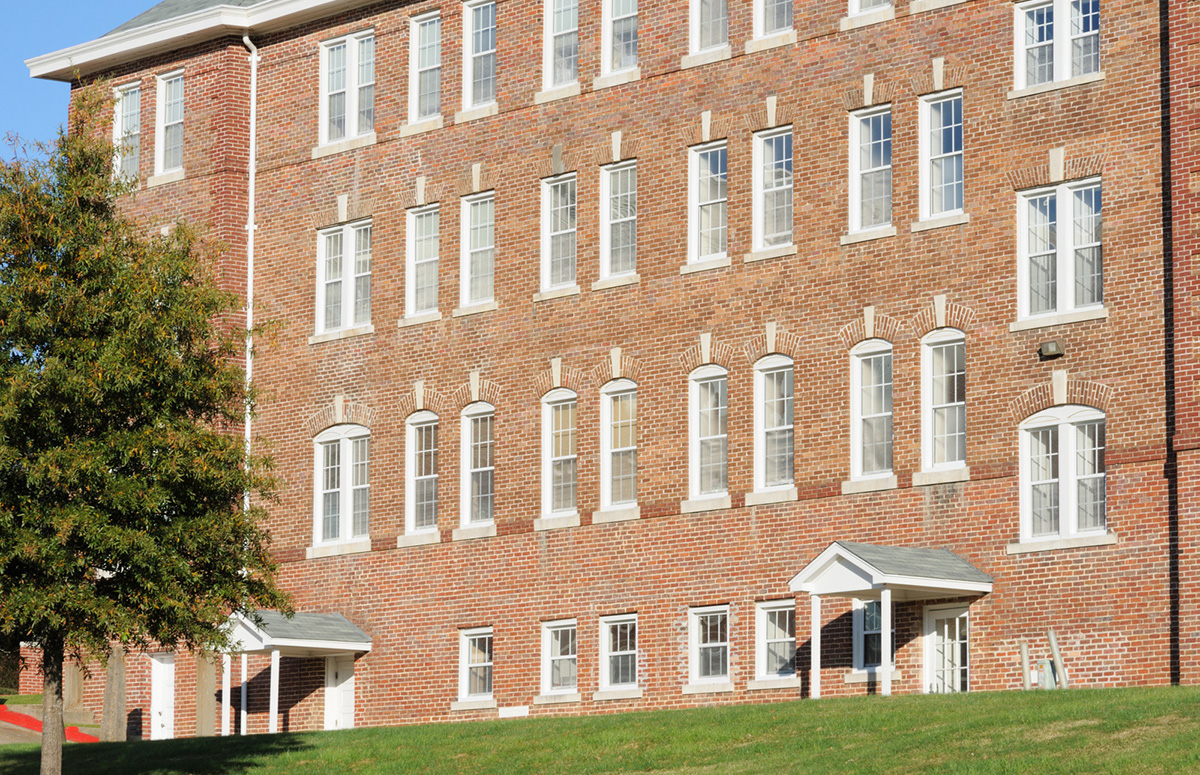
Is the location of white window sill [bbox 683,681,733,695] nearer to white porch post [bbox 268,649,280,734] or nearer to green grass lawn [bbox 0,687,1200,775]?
green grass lawn [bbox 0,687,1200,775]

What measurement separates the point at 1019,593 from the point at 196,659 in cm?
1844

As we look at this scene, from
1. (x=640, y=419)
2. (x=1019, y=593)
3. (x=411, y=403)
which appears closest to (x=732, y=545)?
(x=640, y=419)

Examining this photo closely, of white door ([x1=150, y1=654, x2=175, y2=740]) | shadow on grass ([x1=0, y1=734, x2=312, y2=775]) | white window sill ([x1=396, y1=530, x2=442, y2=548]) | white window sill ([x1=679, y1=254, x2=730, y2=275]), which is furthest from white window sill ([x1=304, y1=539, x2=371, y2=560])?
white window sill ([x1=679, y1=254, x2=730, y2=275])

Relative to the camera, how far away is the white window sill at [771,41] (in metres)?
37.3

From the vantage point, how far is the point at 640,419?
38344 millimetres

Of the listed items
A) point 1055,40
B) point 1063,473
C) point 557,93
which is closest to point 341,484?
point 557,93

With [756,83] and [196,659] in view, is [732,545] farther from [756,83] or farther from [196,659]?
[196,659]

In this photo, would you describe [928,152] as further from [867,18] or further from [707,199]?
[707,199]

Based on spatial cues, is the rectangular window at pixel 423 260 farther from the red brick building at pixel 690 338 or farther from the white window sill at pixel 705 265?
the white window sill at pixel 705 265

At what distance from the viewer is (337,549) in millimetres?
42312

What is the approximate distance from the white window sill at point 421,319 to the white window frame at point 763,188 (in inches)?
287

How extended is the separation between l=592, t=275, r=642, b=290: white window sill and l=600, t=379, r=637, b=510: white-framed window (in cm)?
176

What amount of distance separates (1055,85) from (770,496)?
329 inches

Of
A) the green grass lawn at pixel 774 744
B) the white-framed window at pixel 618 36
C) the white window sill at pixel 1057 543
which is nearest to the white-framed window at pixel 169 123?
the white-framed window at pixel 618 36
